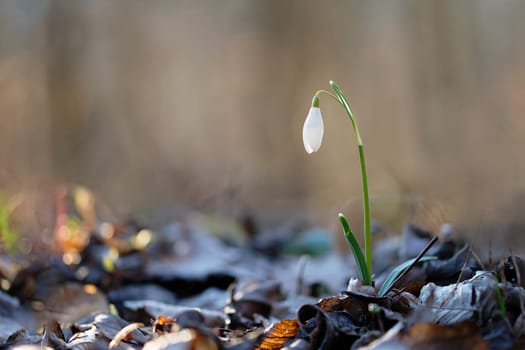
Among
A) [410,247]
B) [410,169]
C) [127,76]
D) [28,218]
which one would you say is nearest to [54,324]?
[410,247]

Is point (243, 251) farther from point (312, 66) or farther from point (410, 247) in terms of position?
point (312, 66)

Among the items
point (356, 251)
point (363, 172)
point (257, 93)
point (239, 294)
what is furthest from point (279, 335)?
point (257, 93)

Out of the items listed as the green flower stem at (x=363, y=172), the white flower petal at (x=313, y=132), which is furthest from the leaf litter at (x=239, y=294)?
the white flower petal at (x=313, y=132)

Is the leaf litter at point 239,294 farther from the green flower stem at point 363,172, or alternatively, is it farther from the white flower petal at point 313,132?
the white flower petal at point 313,132

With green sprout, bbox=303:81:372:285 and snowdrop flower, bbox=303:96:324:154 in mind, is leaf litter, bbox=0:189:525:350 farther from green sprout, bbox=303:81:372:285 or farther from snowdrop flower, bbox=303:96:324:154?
snowdrop flower, bbox=303:96:324:154

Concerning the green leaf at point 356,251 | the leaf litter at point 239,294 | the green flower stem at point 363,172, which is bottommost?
the leaf litter at point 239,294

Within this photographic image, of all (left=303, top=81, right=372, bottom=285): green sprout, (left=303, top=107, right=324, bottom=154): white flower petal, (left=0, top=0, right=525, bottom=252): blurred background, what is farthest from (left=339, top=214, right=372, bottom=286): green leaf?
(left=0, top=0, right=525, bottom=252): blurred background
